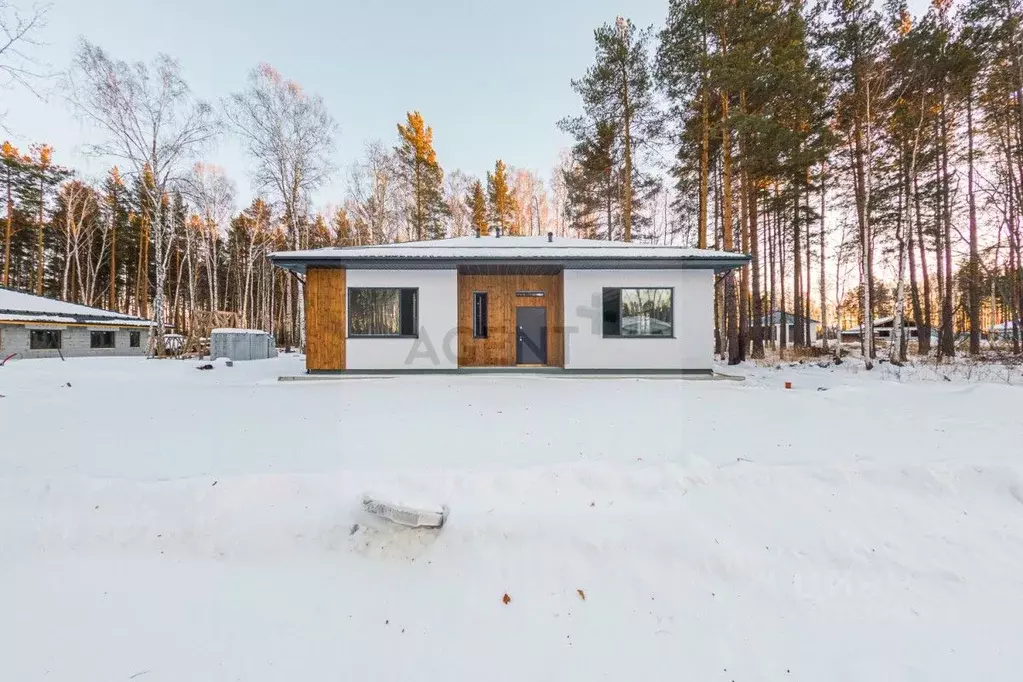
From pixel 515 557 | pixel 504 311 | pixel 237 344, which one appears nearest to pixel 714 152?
pixel 504 311

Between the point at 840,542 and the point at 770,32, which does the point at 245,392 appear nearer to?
the point at 840,542

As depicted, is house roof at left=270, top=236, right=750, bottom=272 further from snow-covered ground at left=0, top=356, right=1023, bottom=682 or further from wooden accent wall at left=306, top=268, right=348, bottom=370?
snow-covered ground at left=0, top=356, right=1023, bottom=682

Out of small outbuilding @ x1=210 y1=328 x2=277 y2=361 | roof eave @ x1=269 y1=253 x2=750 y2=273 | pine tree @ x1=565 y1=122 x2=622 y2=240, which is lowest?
small outbuilding @ x1=210 y1=328 x2=277 y2=361

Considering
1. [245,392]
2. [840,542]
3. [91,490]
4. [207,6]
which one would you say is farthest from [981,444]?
[207,6]

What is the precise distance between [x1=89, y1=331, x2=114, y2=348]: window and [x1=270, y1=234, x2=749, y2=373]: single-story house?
17046 mm

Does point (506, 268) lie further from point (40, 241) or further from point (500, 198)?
point (40, 241)

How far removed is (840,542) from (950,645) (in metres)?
0.64

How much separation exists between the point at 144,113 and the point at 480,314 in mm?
14410

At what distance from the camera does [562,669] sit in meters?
2.05

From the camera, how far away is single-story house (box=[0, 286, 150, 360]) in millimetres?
14906

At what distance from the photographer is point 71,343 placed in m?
17.1

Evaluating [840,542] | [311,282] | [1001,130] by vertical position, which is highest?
[1001,130]

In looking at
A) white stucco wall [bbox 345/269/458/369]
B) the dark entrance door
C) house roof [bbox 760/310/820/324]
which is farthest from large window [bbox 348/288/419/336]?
house roof [bbox 760/310/820/324]

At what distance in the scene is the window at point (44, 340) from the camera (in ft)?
51.6
